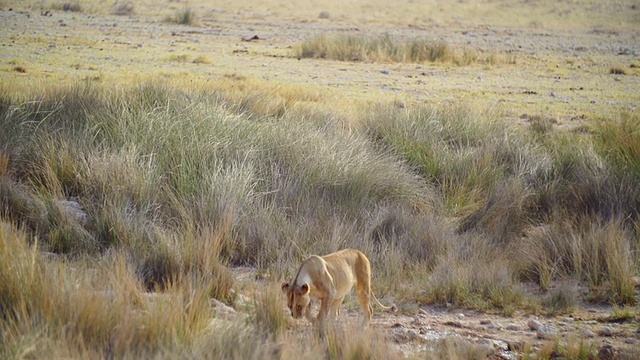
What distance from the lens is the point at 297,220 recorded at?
917 cm

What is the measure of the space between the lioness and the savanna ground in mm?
206

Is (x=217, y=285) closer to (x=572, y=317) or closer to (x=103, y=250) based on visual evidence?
(x=103, y=250)

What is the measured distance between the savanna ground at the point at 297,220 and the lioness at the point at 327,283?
0.21 meters

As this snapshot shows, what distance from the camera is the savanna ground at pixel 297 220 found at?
5727 mm

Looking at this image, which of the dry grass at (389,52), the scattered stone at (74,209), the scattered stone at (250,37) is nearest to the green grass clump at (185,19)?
the scattered stone at (250,37)

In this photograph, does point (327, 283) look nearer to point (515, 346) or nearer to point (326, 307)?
point (326, 307)

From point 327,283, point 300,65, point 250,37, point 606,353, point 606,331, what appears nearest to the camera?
point 327,283

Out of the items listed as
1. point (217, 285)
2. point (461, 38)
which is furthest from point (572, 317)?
point (461, 38)

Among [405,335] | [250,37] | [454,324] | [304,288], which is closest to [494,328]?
[454,324]

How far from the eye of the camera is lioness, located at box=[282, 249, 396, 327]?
5824mm

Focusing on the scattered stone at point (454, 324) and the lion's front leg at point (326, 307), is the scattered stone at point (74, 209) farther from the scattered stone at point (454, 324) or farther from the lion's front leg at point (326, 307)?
the scattered stone at point (454, 324)

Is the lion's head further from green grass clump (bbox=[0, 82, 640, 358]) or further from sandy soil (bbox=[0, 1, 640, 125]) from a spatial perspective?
sandy soil (bbox=[0, 1, 640, 125])

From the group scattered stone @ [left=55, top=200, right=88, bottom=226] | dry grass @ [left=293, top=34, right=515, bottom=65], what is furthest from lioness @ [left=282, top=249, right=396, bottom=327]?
dry grass @ [left=293, top=34, right=515, bottom=65]

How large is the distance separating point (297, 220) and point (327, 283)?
325 centimetres
